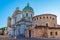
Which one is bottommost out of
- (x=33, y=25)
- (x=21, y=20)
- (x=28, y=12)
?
(x=33, y=25)

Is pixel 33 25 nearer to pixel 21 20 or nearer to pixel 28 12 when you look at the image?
pixel 21 20

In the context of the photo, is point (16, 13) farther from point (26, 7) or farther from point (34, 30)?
point (34, 30)

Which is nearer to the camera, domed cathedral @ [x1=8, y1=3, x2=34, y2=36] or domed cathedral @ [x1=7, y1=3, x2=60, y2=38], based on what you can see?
domed cathedral @ [x1=7, y1=3, x2=60, y2=38]

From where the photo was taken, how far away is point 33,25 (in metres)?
37.2

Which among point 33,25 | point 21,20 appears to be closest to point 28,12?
point 21,20

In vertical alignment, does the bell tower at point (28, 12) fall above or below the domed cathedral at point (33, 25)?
above

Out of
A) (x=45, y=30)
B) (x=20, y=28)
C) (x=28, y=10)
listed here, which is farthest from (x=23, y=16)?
(x=45, y=30)

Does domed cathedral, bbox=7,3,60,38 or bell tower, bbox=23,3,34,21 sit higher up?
bell tower, bbox=23,3,34,21

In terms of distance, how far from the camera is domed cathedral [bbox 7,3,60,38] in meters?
35.5

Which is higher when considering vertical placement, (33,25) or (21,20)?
(21,20)

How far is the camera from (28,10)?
44.8m

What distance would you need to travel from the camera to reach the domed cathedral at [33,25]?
116 ft

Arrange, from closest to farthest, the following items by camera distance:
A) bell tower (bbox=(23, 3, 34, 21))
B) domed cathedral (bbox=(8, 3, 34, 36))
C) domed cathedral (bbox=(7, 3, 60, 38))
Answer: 1. domed cathedral (bbox=(7, 3, 60, 38))
2. domed cathedral (bbox=(8, 3, 34, 36))
3. bell tower (bbox=(23, 3, 34, 21))

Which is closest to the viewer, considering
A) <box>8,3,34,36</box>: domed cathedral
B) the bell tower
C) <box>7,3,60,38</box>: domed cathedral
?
<box>7,3,60,38</box>: domed cathedral
